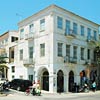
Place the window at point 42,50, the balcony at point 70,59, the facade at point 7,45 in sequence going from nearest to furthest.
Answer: the balcony at point 70,59 < the window at point 42,50 < the facade at point 7,45

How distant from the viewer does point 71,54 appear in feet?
134

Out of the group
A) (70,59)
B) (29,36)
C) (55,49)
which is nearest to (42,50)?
(55,49)

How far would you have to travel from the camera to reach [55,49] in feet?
124

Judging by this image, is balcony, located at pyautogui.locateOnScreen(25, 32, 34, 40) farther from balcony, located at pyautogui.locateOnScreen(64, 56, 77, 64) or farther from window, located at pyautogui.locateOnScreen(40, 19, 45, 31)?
balcony, located at pyautogui.locateOnScreen(64, 56, 77, 64)

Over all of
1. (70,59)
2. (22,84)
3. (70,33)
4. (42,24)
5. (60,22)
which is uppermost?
(60,22)

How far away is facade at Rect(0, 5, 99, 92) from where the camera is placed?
125 ft

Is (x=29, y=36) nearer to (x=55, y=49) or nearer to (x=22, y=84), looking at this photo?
(x=55, y=49)

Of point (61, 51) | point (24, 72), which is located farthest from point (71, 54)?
point (24, 72)

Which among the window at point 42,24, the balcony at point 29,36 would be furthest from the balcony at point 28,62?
the window at point 42,24

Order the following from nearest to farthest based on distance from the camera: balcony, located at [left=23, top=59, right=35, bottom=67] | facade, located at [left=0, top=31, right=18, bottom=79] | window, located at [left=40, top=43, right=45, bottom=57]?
1. window, located at [left=40, top=43, right=45, bottom=57]
2. balcony, located at [left=23, top=59, right=35, bottom=67]
3. facade, located at [left=0, top=31, right=18, bottom=79]

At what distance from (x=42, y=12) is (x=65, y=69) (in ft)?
29.2

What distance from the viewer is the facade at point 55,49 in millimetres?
38094

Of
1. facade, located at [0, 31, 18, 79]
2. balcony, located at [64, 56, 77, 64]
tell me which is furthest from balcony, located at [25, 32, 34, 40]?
facade, located at [0, 31, 18, 79]

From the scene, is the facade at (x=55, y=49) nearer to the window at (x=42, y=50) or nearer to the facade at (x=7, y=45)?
the window at (x=42, y=50)
